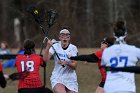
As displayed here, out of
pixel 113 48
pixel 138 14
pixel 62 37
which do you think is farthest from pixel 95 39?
pixel 113 48

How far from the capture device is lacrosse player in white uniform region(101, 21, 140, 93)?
9039mm

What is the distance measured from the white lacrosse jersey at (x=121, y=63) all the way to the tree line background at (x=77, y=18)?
78.9 ft

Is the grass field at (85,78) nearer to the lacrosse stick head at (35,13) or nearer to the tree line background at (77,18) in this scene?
the lacrosse stick head at (35,13)

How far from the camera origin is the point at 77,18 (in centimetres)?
3853

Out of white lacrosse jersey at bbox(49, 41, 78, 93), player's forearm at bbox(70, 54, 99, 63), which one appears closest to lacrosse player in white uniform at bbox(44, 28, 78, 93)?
white lacrosse jersey at bbox(49, 41, 78, 93)

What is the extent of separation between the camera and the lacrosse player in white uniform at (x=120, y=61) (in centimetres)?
904

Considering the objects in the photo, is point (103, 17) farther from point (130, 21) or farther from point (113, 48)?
point (113, 48)

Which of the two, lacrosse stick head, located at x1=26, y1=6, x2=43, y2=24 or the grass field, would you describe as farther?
the grass field

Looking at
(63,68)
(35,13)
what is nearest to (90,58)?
(63,68)

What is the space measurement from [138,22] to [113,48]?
28171 mm

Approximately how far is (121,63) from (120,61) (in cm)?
4

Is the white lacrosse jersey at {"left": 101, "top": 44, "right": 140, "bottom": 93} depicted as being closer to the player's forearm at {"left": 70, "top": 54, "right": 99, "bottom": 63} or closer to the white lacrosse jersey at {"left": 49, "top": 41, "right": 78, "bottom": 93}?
the player's forearm at {"left": 70, "top": 54, "right": 99, "bottom": 63}

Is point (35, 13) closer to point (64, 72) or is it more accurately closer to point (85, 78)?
point (64, 72)

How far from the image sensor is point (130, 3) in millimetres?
41406
